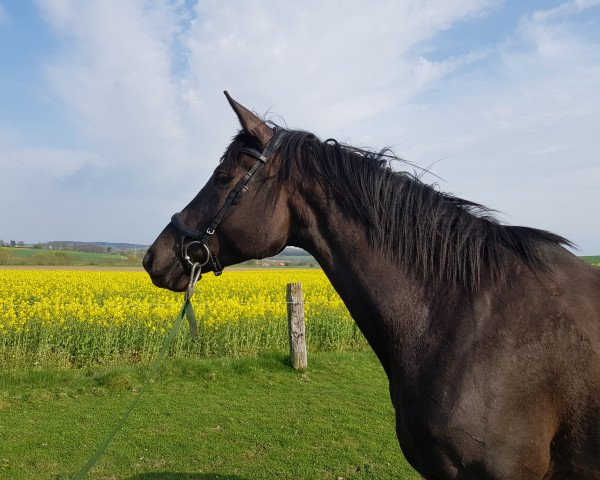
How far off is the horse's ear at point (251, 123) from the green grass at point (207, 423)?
159 inches

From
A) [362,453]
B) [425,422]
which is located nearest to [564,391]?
[425,422]

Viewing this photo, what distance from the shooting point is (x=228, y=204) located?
8.24ft

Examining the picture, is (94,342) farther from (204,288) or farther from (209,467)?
(204,288)

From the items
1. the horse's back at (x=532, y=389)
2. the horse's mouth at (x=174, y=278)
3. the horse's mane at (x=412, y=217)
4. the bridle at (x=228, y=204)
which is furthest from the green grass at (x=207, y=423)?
the horse's mane at (x=412, y=217)

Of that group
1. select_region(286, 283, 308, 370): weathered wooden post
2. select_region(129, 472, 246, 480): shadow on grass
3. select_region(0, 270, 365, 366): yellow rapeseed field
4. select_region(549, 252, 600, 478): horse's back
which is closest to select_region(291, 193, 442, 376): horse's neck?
select_region(549, 252, 600, 478): horse's back

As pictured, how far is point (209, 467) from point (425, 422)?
396 cm

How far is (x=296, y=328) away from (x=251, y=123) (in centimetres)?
709

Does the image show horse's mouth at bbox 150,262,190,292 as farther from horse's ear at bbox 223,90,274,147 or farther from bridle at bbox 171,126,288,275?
horse's ear at bbox 223,90,274,147

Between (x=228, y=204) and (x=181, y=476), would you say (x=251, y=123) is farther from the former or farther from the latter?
(x=181, y=476)

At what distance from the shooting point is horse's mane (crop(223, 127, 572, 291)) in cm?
233

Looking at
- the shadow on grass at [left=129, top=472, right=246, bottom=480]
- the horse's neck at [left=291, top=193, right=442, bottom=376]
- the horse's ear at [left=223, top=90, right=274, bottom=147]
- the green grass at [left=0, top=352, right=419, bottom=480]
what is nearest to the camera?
the horse's neck at [left=291, top=193, right=442, bottom=376]

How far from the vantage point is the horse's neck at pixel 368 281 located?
2.32m

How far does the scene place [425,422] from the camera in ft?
6.98

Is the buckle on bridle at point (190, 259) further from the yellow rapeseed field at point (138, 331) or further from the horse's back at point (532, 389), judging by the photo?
the yellow rapeseed field at point (138, 331)
